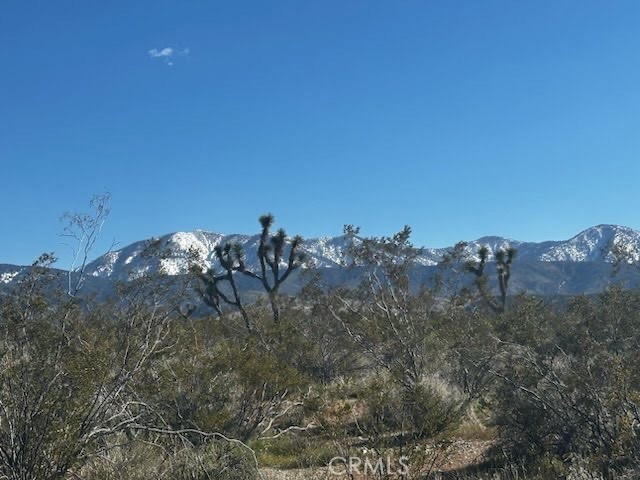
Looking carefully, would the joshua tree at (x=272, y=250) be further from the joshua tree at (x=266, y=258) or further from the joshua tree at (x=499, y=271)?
the joshua tree at (x=499, y=271)

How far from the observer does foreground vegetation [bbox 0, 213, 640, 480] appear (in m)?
6.06

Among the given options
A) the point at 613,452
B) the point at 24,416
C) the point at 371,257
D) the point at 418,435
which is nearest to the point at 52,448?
the point at 24,416

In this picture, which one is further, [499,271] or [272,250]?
[499,271]

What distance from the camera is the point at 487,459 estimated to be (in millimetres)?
8680

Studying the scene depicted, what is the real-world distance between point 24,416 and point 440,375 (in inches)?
411

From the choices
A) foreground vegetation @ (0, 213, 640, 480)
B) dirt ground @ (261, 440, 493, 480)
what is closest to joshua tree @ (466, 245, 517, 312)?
foreground vegetation @ (0, 213, 640, 480)

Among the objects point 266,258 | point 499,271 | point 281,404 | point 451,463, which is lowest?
point 451,463

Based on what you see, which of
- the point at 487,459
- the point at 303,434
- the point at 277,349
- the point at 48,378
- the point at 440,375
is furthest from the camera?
the point at 277,349

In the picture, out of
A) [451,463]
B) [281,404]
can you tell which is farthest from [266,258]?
[451,463]

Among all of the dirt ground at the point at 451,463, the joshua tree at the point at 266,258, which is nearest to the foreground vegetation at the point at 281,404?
the dirt ground at the point at 451,463

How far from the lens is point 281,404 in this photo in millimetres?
11484

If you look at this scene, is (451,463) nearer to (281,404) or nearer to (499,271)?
(281,404)

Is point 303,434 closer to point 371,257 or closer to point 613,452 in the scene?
point 613,452

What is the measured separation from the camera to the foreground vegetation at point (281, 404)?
606 centimetres
